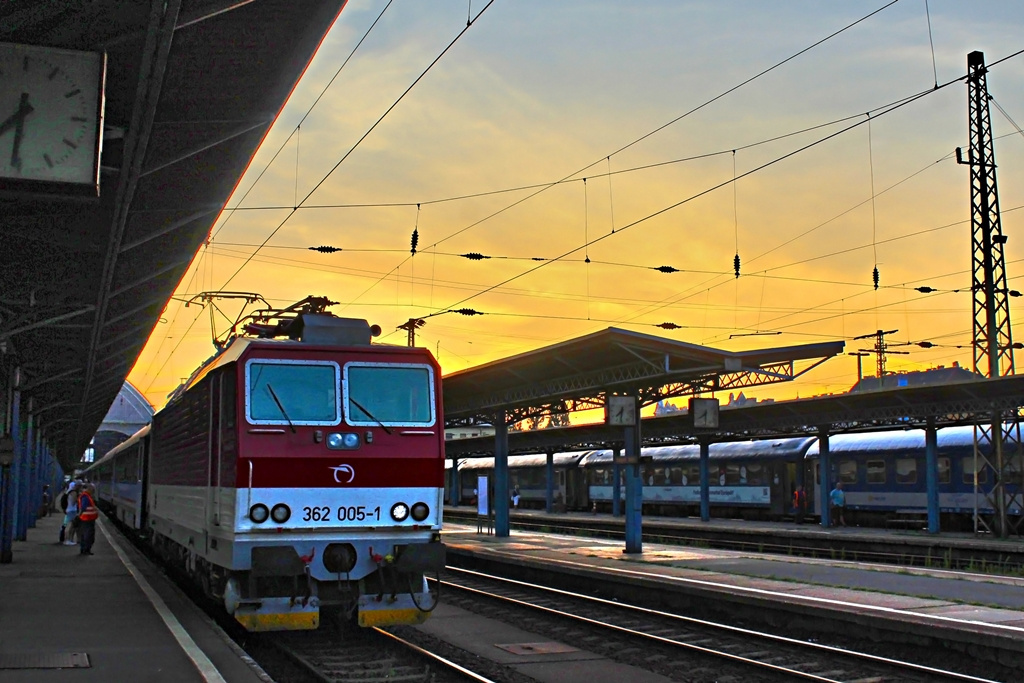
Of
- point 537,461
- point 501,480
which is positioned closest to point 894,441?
point 501,480

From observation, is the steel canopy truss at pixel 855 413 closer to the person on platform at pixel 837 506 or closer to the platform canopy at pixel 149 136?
the person on platform at pixel 837 506

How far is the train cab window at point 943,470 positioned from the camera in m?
33.6

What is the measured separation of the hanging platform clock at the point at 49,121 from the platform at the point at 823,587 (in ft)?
32.4

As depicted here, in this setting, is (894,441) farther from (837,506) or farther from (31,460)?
(31,460)

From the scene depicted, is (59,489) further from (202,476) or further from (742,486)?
(202,476)

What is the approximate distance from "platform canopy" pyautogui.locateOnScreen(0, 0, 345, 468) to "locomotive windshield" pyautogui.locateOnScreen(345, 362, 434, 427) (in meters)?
2.89

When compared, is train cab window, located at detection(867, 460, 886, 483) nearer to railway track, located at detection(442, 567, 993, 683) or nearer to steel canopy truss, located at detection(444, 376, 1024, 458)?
steel canopy truss, located at detection(444, 376, 1024, 458)

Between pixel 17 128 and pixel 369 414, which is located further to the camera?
pixel 369 414

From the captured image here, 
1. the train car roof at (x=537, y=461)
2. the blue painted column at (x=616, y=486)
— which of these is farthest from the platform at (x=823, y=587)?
the train car roof at (x=537, y=461)

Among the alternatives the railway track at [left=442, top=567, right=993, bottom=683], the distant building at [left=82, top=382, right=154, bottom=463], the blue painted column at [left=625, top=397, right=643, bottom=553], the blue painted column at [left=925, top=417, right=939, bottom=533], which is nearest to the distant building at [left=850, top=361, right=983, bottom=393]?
the blue painted column at [left=925, top=417, right=939, bottom=533]

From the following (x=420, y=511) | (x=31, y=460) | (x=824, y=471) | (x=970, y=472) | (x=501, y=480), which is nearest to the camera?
(x=420, y=511)

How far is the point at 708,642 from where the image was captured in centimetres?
1271

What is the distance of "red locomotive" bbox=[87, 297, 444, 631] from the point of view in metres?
10.4

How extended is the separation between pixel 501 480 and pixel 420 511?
18949mm
